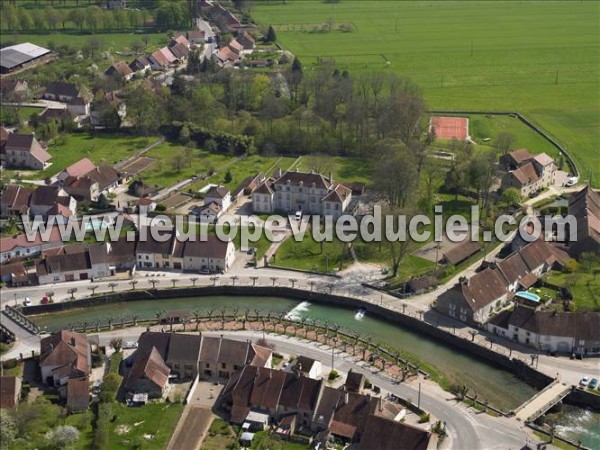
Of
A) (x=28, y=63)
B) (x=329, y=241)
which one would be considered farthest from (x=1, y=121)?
(x=329, y=241)

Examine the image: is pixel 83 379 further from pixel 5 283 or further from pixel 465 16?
pixel 465 16

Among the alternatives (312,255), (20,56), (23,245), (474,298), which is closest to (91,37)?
(20,56)

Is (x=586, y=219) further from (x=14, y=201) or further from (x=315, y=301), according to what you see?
(x=14, y=201)

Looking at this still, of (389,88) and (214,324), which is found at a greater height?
(389,88)

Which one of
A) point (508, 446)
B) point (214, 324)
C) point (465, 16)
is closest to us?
point (508, 446)

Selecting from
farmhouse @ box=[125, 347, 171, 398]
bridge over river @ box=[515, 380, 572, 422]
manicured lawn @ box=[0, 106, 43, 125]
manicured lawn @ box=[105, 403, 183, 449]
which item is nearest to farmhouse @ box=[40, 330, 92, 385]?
farmhouse @ box=[125, 347, 171, 398]

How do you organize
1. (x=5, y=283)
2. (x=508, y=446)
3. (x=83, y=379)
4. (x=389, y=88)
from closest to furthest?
1. (x=508, y=446)
2. (x=83, y=379)
3. (x=5, y=283)
4. (x=389, y=88)

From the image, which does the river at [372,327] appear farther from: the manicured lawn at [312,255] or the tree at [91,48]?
the tree at [91,48]

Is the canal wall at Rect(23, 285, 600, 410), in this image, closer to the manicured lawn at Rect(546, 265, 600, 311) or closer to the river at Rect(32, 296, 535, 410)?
the river at Rect(32, 296, 535, 410)
